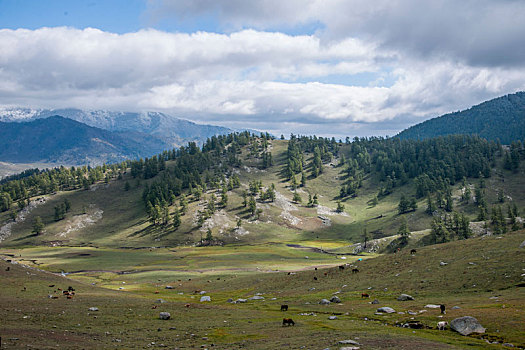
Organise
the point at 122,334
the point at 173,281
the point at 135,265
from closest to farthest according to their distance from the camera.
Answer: the point at 122,334 < the point at 173,281 < the point at 135,265

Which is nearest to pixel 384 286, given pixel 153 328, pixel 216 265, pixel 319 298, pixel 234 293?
pixel 319 298

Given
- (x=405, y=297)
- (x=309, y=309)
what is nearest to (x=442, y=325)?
(x=405, y=297)

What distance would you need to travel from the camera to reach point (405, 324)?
37.8 m

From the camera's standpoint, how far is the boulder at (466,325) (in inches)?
1305

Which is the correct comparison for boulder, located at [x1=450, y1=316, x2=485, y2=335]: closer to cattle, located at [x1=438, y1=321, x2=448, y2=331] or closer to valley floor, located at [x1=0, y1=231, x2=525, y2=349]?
cattle, located at [x1=438, y1=321, x2=448, y2=331]

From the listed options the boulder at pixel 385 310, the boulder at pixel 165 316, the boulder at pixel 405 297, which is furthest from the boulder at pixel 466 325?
the boulder at pixel 165 316

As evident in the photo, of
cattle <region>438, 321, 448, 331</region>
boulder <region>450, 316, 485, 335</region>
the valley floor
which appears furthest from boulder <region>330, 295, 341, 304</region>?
boulder <region>450, 316, 485, 335</region>

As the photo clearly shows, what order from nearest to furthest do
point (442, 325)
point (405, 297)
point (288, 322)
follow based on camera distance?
point (442, 325) < point (288, 322) < point (405, 297)

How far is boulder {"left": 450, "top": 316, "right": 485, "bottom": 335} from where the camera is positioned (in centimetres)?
3316

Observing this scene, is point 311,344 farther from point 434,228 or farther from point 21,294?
point 434,228

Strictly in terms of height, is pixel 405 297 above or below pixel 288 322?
below

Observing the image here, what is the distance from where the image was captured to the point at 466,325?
33719mm

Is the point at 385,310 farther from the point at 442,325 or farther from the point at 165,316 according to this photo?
the point at 165,316

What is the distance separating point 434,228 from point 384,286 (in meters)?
136
